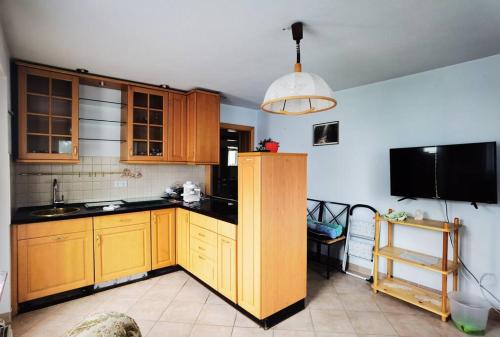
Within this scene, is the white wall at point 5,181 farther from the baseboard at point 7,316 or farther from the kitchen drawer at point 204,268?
the kitchen drawer at point 204,268

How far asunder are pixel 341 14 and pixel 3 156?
2851mm

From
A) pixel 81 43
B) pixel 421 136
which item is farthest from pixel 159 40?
pixel 421 136

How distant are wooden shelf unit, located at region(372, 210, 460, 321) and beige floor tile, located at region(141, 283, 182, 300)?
2.14 metres

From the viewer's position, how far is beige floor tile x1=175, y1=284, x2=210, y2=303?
2.68 metres

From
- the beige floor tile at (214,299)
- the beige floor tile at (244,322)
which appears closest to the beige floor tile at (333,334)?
the beige floor tile at (244,322)

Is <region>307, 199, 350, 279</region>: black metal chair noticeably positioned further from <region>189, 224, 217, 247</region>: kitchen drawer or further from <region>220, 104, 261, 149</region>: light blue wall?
<region>220, 104, 261, 149</region>: light blue wall

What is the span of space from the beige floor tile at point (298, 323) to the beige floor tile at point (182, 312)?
759 mm

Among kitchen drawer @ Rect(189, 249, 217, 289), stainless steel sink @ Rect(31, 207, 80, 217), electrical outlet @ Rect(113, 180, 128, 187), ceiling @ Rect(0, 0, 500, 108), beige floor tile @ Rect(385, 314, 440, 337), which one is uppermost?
ceiling @ Rect(0, 0, 500, 108)

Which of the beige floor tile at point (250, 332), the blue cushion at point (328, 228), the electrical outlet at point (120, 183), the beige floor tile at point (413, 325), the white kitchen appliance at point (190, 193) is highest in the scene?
the electrical outlet at point (120, 183)

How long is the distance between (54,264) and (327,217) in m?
3.19

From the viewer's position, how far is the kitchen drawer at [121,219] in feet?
9.04

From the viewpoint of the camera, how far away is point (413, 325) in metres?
2.28

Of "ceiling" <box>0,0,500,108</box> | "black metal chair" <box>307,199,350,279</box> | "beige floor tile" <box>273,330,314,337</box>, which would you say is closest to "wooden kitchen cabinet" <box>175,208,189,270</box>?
"beige floor tile" <box>273,330,314,337</box>

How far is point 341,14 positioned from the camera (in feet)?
5.63
